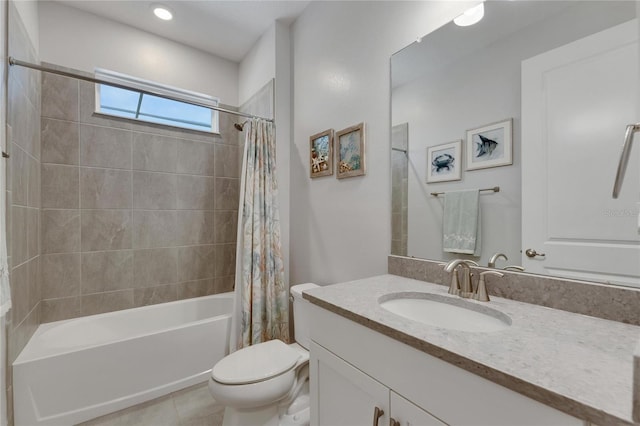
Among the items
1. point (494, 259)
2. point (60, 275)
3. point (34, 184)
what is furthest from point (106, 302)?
point (494, 259)

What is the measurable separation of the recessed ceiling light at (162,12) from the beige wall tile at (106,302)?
7.32ft

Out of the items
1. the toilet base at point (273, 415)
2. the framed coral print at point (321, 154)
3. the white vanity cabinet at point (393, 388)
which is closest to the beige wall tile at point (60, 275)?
the toilet base at point (273, 415)

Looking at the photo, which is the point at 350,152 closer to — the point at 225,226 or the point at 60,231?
the point at 225,226

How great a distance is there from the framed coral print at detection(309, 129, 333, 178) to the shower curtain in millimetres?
307

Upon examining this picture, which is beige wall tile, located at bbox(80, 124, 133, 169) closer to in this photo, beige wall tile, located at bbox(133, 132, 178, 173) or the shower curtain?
beige wall tile, located at bbox(133, 132, 178, 173)

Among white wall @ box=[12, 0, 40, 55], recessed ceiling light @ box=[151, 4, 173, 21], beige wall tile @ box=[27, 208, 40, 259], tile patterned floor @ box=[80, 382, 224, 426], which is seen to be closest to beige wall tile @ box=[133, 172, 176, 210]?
beige wall tile @ box=[27, 208, 40, 259]

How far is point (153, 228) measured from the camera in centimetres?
239

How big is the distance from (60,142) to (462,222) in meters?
2.72

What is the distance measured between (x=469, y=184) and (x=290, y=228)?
144cm

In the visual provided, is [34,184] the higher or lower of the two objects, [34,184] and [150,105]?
the lower

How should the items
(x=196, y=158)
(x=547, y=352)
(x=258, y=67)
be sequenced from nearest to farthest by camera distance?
(x=547, y=352)
(x=258, y=67)
(x=196, y=158)

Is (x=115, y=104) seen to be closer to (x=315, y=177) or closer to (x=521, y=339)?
A: (x=315, y=177)

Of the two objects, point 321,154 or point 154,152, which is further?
point 154,152

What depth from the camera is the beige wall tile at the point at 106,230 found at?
2.12 m
